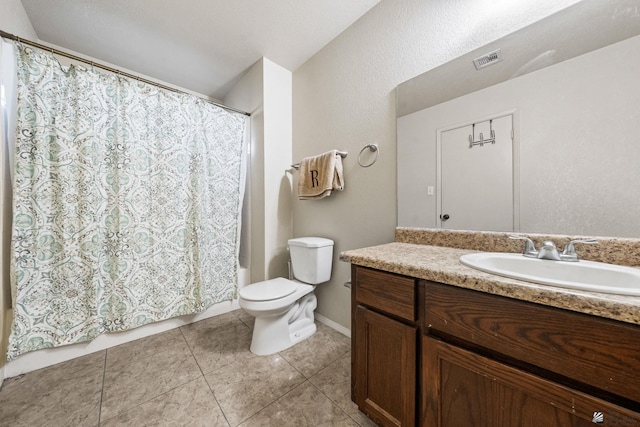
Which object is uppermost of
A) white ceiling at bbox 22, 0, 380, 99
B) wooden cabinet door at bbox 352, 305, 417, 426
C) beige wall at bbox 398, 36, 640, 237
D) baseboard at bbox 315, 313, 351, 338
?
white ceiling at bbox 22, 0, 380, 99

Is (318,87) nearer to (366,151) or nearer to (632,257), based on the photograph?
(366,151)

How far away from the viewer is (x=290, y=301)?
1484mm

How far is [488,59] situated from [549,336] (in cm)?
115

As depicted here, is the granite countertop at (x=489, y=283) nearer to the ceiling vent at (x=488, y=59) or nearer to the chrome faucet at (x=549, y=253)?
the chrome faucet at (x=549, y=253)

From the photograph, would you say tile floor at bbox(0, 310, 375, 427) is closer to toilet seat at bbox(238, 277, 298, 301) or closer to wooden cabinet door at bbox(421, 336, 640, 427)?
toilet seat at bbox(238, 277, 298, 301)

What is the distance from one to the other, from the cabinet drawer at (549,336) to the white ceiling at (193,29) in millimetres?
1807

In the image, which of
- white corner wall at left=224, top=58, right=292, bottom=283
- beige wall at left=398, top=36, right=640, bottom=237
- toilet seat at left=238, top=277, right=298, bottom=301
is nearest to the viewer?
beige wall at left=398, top=36, right=640, bottom=237

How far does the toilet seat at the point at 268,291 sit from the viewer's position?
55.6 inches

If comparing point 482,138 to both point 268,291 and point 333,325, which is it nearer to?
point 268,291

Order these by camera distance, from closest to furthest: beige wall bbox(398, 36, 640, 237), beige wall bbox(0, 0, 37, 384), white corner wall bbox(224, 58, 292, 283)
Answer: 1. beige wall bbox(398, 36, 640, 237)
2. beige wall bbox(0, 0, 37, 384)
3. white corner wall bbox(224, 58, 292, 283)

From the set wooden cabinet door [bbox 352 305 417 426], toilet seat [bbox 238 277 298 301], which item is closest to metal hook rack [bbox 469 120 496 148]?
wooden cabinet door [bbox 352 305 417 426]

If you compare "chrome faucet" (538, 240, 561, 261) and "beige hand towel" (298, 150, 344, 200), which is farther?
"beige hand towel" (298, 150, 344, 200)

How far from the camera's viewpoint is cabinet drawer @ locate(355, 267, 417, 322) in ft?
2.53

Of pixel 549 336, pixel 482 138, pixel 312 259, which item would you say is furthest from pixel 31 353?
pixel 482 138
